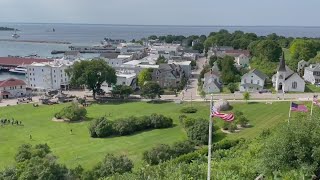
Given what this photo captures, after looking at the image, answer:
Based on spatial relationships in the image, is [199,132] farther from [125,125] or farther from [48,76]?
[48,76]

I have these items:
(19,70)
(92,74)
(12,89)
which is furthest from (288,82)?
(19,70)

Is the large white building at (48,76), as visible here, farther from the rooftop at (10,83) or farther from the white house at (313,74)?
the white house at (313,74)

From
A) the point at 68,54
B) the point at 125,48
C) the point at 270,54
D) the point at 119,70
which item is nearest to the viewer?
the point at 119,70

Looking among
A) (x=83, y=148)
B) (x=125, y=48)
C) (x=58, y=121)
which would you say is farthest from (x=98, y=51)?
(x=83, y=148)

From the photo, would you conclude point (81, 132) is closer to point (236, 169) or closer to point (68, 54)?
point (236, 169)

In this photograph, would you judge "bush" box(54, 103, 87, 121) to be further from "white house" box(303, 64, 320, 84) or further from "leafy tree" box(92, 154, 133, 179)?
"white house" box(303, 64, 320, 84)

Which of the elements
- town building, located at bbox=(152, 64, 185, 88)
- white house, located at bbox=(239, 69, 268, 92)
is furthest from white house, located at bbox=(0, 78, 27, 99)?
white house, located at bbox=(239, 69, 268, 92)
